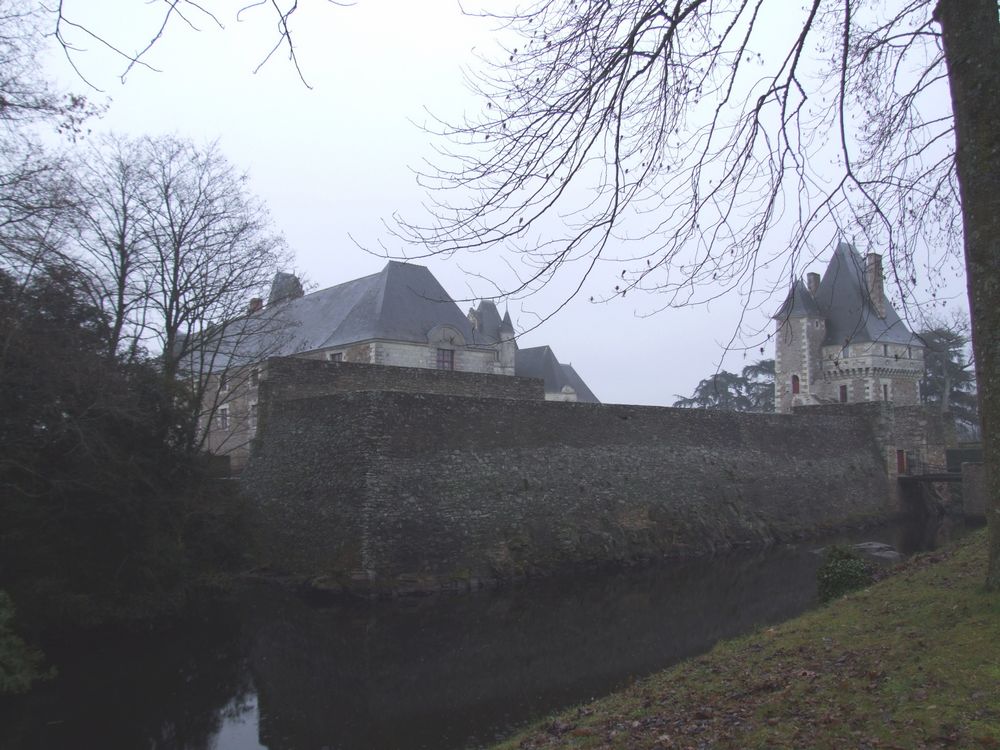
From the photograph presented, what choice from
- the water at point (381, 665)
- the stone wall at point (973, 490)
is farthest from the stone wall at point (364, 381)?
the stone wall at point (973, 490)

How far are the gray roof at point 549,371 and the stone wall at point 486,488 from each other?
52.8ft

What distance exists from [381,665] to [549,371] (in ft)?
89.5

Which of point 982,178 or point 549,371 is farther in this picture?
point 549,371

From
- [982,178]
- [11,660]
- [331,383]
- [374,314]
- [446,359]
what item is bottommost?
[11,660]

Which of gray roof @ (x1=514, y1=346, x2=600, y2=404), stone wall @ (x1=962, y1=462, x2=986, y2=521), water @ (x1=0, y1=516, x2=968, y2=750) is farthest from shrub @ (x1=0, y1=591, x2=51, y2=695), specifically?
gray roof @ (x1=514, y1=346, x2=600, y2=404)

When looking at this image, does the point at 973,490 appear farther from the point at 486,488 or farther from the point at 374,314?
the point at 374,314

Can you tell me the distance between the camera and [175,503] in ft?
35.4

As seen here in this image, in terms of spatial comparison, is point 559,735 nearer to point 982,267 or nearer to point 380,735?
point 380,735

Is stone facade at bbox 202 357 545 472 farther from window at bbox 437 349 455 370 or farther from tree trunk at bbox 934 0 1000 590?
tree trunk at bbox 934 0 1000 590

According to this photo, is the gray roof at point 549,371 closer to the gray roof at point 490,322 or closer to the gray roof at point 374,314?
the gray roof at point 490,322

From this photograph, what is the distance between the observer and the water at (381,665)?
281 inches

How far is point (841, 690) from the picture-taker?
4.36 metres

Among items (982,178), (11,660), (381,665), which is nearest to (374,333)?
(381,665)

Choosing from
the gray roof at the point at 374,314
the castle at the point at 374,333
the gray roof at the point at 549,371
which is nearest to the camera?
the castle at the point at 374,333
